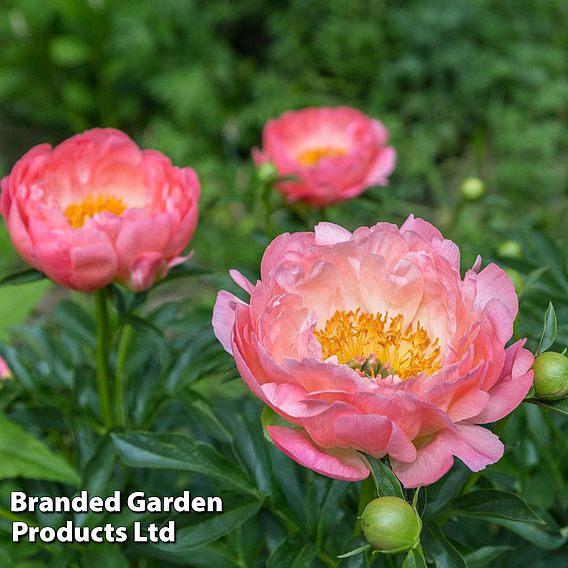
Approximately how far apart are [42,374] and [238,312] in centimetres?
46

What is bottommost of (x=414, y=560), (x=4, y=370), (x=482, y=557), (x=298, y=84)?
(x=298, y=84)

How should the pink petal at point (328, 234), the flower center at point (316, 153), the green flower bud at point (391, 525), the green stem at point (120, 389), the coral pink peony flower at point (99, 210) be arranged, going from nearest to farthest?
1. the green flower bud at point (391, 525)
2. the pink petal at point (328, 234)
3. the coral pink peony flower at point (99, 210)
4. the green stem at point (120, 389)
5. the flower center at point (316, 153)

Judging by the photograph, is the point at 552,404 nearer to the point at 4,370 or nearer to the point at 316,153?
the point at 4,370

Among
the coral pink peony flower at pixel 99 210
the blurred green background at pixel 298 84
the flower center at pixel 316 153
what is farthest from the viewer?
the blurred green background at pixel 298 84

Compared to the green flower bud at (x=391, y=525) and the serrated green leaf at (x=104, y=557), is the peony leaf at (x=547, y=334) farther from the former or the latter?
the serrated green leaf at (x=104, y=557)

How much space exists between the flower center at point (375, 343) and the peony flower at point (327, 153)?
456 millimetres

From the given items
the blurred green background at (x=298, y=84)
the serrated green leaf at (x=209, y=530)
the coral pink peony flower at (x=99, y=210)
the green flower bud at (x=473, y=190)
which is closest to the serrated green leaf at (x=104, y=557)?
the serrated green leaf at (x=209, y=530)

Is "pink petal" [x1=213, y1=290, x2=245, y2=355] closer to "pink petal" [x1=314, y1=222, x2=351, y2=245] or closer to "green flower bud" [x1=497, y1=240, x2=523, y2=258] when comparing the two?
"pink petal" [x1=314, y1=222, x2=351, y2=245]

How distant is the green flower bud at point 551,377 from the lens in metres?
0.50

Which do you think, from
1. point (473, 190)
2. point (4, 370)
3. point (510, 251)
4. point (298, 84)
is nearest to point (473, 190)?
point (473, 190)

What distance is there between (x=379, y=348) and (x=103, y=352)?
291mm

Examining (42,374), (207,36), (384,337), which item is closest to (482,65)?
(207,36)

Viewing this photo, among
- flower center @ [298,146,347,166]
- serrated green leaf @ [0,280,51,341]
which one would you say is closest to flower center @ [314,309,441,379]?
serrated green leaf @ [0,280,51,341]

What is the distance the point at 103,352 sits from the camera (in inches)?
30.9
